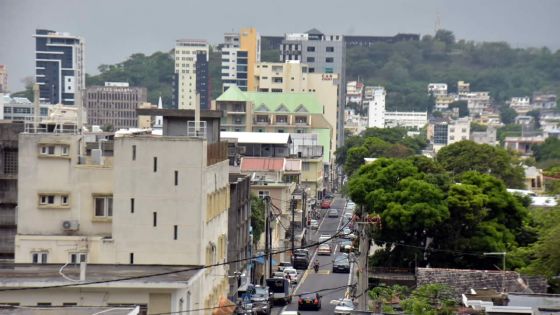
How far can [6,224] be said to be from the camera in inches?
1731

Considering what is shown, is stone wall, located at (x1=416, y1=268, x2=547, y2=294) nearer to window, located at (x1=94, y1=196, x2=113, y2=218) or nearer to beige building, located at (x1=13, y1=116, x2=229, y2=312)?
beige building, located at (x1=13, y1=116, x2=229, y2=312)

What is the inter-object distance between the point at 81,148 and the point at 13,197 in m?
4.24

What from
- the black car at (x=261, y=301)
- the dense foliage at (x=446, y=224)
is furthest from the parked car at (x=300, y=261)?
the black car at (x=261, y=301)

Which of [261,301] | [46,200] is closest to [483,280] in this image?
[261,301]

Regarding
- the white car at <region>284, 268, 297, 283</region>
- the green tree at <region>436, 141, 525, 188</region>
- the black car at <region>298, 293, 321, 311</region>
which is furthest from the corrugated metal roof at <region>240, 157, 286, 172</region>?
the black car at <region>298, 293, 321, 311</region>

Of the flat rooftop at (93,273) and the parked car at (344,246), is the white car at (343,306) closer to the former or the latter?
the flat rooftop at (93,273)

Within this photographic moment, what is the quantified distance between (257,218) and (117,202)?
26556mm

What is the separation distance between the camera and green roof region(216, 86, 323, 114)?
130488 millimetres

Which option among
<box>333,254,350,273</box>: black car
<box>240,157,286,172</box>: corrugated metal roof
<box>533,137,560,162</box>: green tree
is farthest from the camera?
<box>533,137,560,162</box>: green tree

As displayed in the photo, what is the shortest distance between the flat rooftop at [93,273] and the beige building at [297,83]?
385ft

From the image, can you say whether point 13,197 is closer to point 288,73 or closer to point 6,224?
point 6,224

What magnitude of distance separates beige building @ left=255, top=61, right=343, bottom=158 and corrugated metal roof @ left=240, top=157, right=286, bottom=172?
214 feet

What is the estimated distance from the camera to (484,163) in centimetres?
10031

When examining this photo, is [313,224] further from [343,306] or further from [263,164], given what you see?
[343,306]
